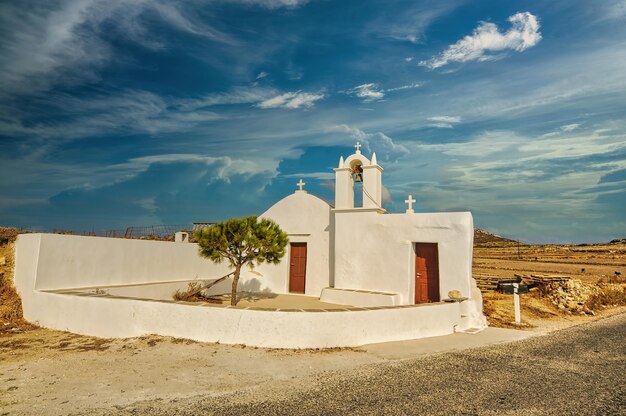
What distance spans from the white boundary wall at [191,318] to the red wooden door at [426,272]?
248 centimetres

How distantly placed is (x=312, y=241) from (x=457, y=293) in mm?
6671

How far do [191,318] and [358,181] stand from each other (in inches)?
333

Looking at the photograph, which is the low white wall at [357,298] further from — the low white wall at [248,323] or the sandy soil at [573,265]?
the sandy soil at [573,265]

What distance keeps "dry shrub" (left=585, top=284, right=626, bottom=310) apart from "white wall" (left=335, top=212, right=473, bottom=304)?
840 cm

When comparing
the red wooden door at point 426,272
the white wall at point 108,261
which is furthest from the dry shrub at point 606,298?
the white wall at point 108,261

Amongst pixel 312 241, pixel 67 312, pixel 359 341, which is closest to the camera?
pixel 359 341

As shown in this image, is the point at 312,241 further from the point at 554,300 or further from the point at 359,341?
the point at 554,300

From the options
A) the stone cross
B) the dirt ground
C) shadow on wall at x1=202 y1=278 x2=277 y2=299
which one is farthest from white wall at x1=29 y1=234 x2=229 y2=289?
the stone cross

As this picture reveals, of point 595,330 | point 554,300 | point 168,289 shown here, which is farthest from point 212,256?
point 554,300

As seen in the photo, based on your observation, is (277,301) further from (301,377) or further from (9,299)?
(9,299)

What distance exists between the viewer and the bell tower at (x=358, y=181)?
1368cm

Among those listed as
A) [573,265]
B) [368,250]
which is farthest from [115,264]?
[573,265]

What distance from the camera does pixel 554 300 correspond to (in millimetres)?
15586

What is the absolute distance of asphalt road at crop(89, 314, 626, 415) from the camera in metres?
4.80
